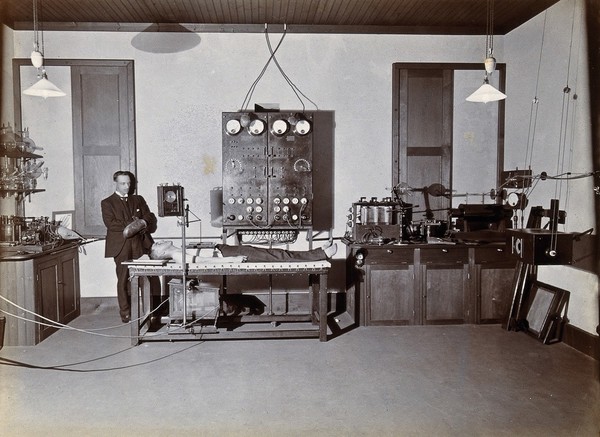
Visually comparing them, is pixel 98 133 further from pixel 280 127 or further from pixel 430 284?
pixel 430 284

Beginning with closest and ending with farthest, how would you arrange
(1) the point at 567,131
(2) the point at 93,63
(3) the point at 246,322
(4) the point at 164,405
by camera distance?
(4) the point at 164,405, (1) the point at 567,131, (3) the point at 246,322, (2) the point at 93,63

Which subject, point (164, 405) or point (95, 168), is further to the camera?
point (95, 168)

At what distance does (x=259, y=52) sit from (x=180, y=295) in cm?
319

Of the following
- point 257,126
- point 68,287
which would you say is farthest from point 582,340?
point 68,287

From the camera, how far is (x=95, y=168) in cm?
625

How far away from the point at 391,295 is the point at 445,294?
0.63 meters

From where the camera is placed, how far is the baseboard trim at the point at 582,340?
460 centimetres

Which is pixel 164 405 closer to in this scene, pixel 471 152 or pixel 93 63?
pixel 93 63

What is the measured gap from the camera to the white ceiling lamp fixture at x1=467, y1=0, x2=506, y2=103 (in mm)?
4930

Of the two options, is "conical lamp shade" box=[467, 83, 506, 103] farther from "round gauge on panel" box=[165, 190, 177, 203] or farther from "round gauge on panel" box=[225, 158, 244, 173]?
"round gauge on panel" box=[165, 190, 177, 203]

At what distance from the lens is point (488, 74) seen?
17.6ft

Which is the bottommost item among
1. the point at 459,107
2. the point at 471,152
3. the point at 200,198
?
the point at 200,198

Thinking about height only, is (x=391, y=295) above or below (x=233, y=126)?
below

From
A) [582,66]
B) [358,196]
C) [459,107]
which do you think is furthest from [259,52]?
[582,66]
